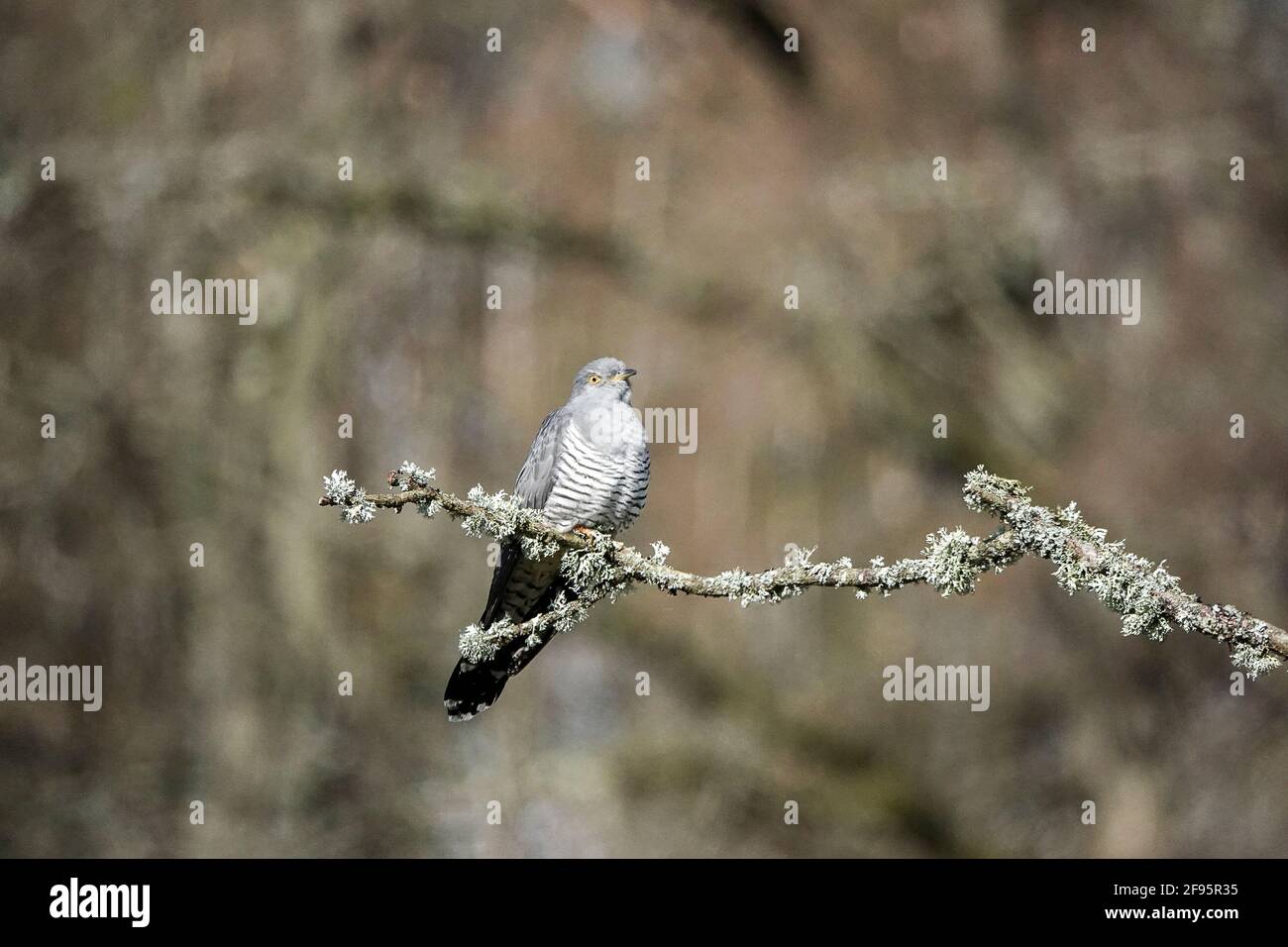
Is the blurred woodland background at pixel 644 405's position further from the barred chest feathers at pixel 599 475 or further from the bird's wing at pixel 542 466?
the barred chest feathers at pixel 599 475

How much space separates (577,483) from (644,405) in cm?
535

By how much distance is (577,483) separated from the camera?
16.0ft

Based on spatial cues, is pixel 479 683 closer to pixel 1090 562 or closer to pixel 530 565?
pixel 530 565

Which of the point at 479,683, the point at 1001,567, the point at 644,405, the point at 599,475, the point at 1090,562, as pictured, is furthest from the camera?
the point at 644,405

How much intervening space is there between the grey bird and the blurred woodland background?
15.6 feet

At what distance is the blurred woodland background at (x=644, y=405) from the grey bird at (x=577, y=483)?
15.6 feet

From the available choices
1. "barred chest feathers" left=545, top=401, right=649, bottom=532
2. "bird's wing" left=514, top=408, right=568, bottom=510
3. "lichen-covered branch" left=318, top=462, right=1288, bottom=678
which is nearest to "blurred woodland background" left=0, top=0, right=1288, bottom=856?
"bird's wing" left=514, top=408, right=568, bottom=510

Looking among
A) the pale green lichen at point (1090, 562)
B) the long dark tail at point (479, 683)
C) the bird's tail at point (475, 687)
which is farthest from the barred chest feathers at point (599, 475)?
the pale green lichen at point (1090, 562)

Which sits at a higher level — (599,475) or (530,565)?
(599,475)

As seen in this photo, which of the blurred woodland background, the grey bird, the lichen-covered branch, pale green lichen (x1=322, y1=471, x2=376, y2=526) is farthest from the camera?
the blurred woodland background

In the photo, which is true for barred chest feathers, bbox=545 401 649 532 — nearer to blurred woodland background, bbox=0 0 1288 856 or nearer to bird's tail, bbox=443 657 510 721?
bird's tail, bbox=443 657 510 721

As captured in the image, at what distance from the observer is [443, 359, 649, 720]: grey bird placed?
4.86 metres

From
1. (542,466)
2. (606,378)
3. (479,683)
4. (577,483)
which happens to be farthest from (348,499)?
(606,378)

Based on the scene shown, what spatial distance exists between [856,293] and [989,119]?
184cm
